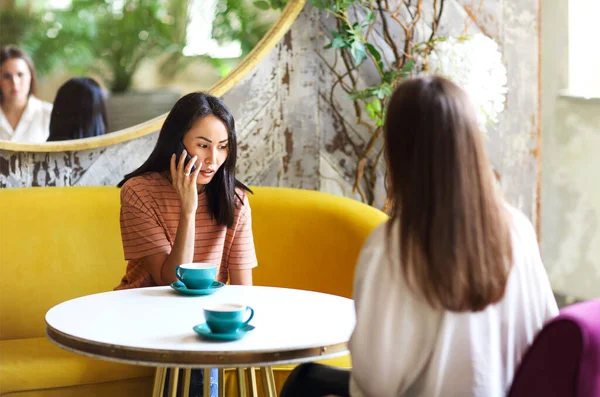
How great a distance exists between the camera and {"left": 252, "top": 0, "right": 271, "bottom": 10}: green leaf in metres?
3.24

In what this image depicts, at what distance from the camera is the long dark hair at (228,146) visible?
241 centimetres

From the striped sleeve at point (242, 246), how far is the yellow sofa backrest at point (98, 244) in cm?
48

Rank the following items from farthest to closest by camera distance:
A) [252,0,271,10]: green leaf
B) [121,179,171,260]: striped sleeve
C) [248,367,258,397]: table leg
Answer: [252,0,271,10]: green leaf
[121,179,171,260]: striped sleeve
[248,367,258,397]: table leg

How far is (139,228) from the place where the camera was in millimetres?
2316

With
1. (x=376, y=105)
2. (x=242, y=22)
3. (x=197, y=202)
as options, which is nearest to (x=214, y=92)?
(x=242, y=22)

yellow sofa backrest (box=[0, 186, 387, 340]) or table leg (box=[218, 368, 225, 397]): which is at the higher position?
yellow sofa backrest (box=[0, 186, 387, 340])

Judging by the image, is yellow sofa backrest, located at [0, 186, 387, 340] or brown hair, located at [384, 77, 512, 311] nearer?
brown hair, located at [384, 77, 512, 311]

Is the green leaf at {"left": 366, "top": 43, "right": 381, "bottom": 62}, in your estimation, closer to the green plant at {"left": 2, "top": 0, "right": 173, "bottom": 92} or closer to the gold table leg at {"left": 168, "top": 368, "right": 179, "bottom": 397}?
the green plant at {"left": 2, "top": 0, "right": 173, "bottom": 92}

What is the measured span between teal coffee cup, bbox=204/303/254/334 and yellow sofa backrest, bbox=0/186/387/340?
4.06 ft

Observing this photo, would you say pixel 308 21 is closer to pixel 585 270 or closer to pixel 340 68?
pixel 340 68

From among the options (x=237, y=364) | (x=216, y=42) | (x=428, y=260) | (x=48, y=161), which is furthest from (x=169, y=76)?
(x=428, y=260)

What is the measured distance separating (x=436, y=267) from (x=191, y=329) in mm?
601

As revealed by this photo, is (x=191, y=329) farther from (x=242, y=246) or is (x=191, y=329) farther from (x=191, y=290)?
(x=242, y=246)


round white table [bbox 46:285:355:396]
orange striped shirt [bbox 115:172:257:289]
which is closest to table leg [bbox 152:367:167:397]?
round white table [bbox 46:285:355:396]
